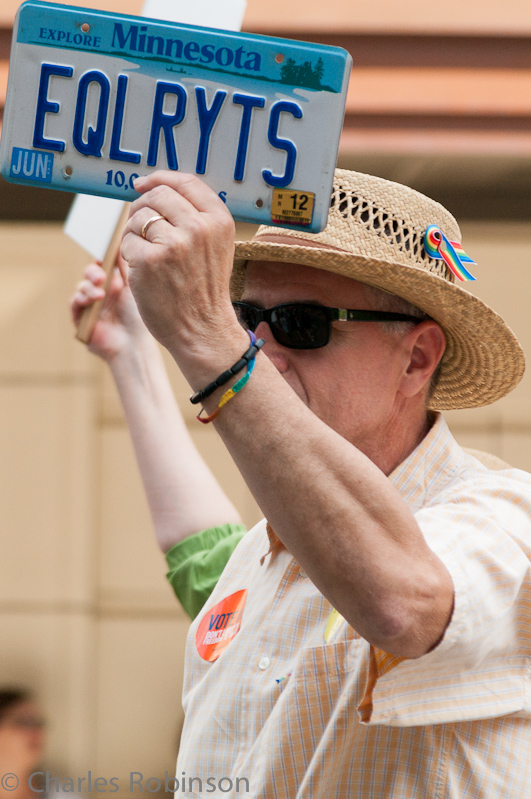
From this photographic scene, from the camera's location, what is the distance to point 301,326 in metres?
1.77

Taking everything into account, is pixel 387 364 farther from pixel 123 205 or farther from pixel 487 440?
pixel 487 440

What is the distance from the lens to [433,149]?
4.18 meters

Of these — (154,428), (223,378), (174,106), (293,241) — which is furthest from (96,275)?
(223,378)

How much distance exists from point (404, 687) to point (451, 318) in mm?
840

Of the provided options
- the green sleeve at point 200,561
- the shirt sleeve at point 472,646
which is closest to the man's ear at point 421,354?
the shirt sleeve at point 472,646

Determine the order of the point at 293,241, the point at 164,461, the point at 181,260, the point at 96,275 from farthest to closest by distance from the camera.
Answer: the point at 164,461 < the point at 96,275 < the point at 293,241 < the point at 181,260

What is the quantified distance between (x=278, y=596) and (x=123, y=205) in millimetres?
924

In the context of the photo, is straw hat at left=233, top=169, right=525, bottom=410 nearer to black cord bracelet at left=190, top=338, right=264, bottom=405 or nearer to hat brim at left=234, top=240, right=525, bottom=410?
hat brim at left=234, top=240, right=525, bottom=410

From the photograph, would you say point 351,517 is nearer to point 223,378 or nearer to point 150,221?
point 223,378

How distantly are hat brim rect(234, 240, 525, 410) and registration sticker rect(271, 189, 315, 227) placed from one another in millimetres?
415

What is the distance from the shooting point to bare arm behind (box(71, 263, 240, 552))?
90.4 inches

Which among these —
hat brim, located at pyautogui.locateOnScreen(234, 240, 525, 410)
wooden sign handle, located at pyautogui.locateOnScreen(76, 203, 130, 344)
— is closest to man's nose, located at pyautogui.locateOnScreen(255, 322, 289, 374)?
hat brim, located at pyautogui.locateOnScreen(234, 240, 525, 410)

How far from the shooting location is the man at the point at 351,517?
1.18m

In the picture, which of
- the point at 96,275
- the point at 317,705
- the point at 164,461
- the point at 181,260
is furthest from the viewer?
the point at 164,461
